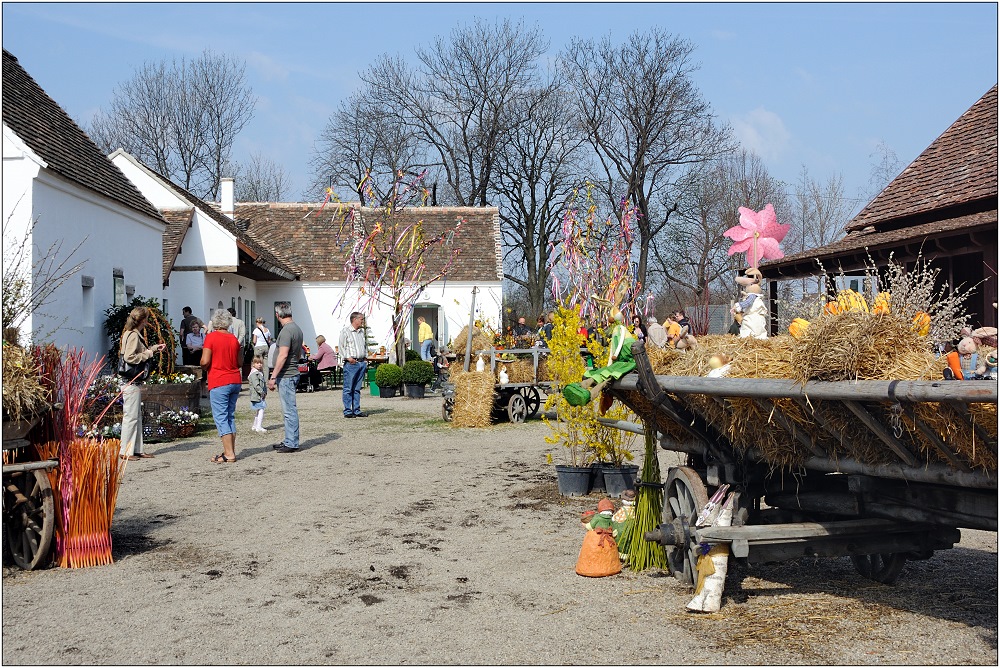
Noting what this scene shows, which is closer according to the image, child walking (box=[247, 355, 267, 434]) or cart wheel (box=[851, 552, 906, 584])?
cart wheel (box=[851, 552, 906, 584])

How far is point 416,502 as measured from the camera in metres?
8.60

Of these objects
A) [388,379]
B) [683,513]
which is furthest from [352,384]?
[683,513]

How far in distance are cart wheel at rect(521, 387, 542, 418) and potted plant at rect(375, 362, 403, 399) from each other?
216 inches

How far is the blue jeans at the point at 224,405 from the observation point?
35.6ft

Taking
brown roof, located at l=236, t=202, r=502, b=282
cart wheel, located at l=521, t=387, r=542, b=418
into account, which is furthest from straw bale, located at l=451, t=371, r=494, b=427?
brown roof, located at l=236, t=202, r=502, b=282

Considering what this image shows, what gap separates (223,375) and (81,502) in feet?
15.9

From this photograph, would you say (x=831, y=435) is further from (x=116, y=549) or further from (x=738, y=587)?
(x=116, y=549)

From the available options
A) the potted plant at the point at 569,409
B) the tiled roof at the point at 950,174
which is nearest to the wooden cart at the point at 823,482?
the potted plant at the point at 569,409

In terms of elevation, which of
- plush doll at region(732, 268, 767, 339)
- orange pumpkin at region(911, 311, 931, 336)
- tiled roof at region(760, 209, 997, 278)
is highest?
tiled roof at region(760, 209, 997, 278)

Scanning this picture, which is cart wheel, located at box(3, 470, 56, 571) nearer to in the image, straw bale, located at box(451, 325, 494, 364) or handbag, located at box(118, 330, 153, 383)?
handbag, located at box(118, 330, 153, 383)

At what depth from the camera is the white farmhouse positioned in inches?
599

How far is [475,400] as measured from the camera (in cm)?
1495

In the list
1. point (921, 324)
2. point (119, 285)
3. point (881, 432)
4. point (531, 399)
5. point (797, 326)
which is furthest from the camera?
point (119, 285)

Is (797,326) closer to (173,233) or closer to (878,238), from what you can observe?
(878,238)
